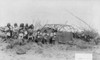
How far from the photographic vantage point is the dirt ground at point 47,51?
7.14 ft

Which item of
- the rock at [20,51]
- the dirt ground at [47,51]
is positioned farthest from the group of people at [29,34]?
the rock at [20,51]

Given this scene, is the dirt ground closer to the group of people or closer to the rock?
the rock

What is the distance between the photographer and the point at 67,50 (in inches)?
101

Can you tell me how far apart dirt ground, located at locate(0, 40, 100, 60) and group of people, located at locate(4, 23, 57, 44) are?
0.56ft

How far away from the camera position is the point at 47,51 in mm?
2422

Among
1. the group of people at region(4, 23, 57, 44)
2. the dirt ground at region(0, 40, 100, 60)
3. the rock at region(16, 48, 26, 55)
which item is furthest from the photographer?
the group of people at region(4, 23, 57, 44)

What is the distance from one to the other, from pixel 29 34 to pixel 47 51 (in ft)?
2.16

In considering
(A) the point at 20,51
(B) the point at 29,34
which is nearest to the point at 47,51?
(A) the point at 20,51

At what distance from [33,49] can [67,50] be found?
713 mm

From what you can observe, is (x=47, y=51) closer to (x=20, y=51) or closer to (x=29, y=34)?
(x=20, y=51)

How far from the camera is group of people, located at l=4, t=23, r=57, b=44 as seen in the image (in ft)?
9.06

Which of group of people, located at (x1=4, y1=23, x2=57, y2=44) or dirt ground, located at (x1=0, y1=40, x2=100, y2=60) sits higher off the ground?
group of people, located at (x1=4, y1=23, x2=57, y2=44)

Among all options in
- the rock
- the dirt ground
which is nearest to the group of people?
the dirt ground

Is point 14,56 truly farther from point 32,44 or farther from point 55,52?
point 55,52
